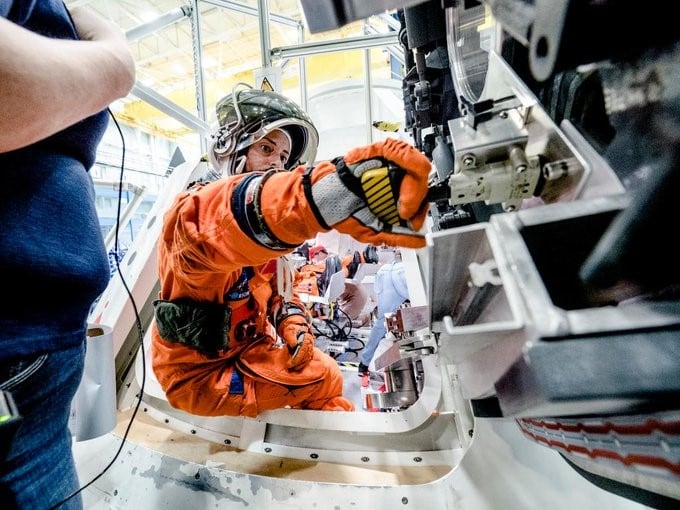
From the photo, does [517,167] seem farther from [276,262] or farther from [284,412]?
[284,412]

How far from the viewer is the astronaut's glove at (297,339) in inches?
67.1

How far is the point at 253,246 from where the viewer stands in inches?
35.8

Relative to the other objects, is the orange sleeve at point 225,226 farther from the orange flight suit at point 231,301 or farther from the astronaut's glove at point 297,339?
the astronaut's glove at point 297,339

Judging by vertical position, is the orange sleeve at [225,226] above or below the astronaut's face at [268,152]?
below

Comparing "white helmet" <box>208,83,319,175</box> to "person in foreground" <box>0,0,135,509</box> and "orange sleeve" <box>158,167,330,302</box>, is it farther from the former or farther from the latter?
"person in foreground" <box>0,0,135,509</box>

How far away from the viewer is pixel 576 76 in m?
0.56

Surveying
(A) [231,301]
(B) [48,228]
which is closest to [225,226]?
(B) [48,228]

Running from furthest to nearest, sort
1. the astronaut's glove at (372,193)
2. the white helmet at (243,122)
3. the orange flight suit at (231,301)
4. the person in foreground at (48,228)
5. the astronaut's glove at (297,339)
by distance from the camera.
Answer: the astronaut's glove at (297,339)
the white helmet at (243,122)
the orange flight suit at (231,301)
the astronaut's glove at (372,193)
the person in foreground at (48,228)

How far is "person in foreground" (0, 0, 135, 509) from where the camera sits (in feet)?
1.46

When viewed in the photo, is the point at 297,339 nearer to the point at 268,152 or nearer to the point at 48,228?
the point at 268,152

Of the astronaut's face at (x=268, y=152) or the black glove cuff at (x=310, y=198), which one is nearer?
the black glove cuff at (x=310, y=198)

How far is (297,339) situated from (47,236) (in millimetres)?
1327

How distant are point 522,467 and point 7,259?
1235 mm

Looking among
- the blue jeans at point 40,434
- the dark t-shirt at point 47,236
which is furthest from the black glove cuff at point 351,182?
the blue jeans at point 40,434
